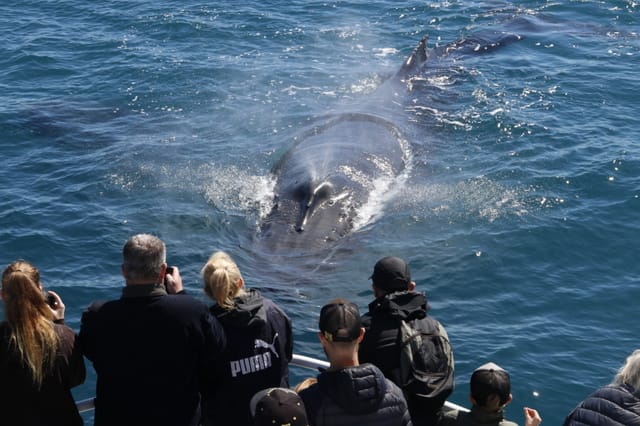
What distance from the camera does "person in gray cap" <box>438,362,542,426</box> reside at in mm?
6766

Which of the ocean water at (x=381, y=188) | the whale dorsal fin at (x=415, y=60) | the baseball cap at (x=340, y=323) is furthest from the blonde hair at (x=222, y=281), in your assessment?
the whale dorsal fin at (x=415, y=60)

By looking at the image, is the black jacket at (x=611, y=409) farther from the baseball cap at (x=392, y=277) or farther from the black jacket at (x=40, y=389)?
the black jacket at (x=40, y=389)

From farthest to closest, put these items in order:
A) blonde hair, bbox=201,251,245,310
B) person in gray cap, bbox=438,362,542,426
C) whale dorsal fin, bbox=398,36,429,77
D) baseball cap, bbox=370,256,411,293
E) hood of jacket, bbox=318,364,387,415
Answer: whale dorsal fin, bbox=398,36,429,77
baseball cap, bbox=370,256,411,293
blonde hair, bbox=201,251,245,310
person in gray cap, bbox=438,362,542,426
hood of jacket, bbox=318,364,387,415

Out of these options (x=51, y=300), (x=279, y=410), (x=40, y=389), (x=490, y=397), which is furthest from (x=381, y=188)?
(x=279, y=410)

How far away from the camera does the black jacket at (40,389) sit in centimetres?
638

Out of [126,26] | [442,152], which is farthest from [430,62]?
[126,26]

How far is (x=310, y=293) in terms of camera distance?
13.7 m

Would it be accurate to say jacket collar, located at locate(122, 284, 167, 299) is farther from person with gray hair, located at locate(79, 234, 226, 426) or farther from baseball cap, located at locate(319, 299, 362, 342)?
baseball cap, located at locate(319, 299, 362, 342)

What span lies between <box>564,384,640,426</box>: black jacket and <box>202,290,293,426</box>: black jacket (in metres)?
2.45

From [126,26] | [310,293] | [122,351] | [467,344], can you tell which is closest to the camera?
[122,351]

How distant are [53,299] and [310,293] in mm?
7135

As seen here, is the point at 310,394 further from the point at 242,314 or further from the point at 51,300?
the point at 51,300

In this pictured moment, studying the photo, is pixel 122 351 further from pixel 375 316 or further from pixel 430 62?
pixel 430 62

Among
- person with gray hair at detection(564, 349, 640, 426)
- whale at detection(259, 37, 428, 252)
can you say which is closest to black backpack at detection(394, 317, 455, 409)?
person with gray hair at detection(564, 349, 640, 426)
